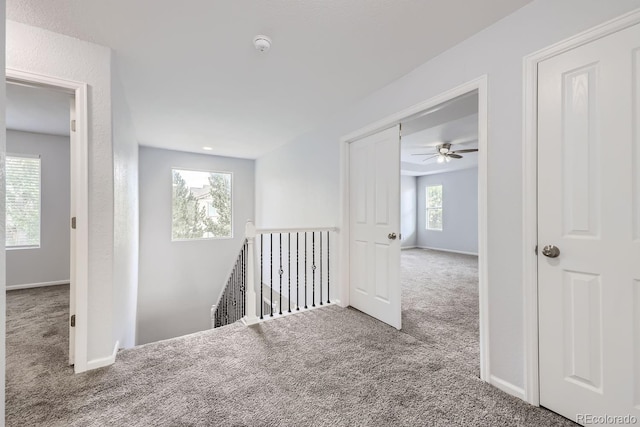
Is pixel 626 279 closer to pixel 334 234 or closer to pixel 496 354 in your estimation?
pixel 496 354

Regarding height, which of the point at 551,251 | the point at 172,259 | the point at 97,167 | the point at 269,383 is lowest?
the point at 269,383

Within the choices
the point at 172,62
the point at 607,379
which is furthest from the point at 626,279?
the point at 172,62

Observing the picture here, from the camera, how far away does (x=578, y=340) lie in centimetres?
142

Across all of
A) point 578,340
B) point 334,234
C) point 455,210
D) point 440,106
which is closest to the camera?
point 578,340

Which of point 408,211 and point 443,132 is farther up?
point 443,132

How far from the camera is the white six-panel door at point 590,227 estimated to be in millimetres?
1262

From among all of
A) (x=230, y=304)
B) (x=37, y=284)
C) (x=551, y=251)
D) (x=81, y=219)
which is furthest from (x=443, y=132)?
(x=37, y=284)

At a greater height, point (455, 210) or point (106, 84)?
point (106, 84)

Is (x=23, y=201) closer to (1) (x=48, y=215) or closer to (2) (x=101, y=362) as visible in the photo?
(1) (x=48, y=215)

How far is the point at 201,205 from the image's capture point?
5.71 meters

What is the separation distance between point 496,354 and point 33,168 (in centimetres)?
617

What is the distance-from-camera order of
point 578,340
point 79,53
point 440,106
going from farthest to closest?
point 440,106, point 79,53, point 578,340

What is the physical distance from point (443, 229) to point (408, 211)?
4.04 ft

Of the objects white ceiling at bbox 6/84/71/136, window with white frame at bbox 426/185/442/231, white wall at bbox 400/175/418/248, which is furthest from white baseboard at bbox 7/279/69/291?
window with white frame at bbox 426/185/442/231
